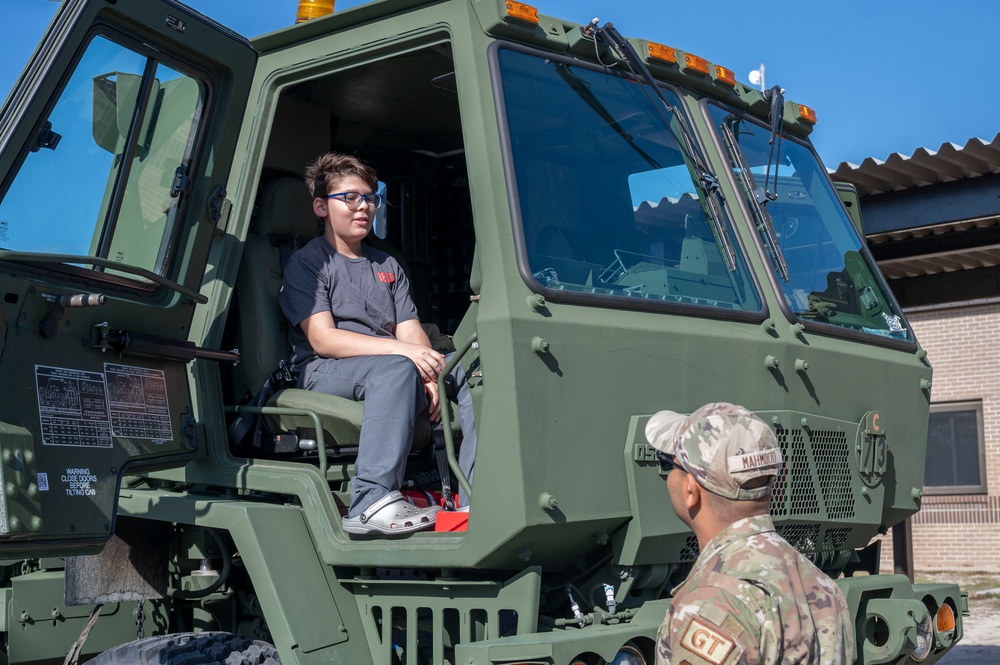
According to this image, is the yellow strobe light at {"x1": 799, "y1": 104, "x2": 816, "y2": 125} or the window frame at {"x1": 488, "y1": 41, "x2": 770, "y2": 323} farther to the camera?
the yellow strobe light at {"x1": 799, "y1": 104, "x2": 816, "y2": 125}

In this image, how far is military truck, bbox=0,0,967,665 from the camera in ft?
11.7

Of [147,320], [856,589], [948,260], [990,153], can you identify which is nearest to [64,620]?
[147,320]

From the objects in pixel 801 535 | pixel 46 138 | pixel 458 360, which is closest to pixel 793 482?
pixel 801 535

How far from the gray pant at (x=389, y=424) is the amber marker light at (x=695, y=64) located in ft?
4.79

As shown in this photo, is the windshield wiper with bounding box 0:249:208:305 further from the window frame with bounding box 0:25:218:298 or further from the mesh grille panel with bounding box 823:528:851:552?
the mesh grille panel with bounding box 823:528:851:552

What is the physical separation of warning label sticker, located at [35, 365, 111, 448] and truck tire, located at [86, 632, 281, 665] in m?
0.71

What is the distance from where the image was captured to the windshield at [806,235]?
4.51 metres

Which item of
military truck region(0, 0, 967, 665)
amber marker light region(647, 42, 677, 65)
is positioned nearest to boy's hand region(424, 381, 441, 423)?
military truck region(0, 0, 967, 665)

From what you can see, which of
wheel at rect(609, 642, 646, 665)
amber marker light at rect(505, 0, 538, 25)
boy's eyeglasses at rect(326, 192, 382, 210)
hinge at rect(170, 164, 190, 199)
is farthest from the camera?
boy's eyeglasses at rect(326, 192, 382, 210)

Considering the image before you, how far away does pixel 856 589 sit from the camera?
402 centimetres

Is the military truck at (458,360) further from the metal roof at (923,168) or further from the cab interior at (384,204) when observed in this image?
the metal roof at (923,168)

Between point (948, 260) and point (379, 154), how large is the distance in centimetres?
456

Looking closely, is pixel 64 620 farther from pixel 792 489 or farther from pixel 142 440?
pixel 792 489

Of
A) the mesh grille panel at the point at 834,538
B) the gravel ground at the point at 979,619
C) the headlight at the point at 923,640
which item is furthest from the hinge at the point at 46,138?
the gravel ground at the point at 979,619
